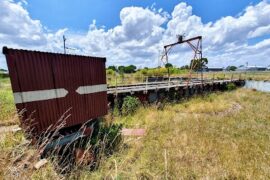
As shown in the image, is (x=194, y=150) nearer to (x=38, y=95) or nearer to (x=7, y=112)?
(x=38, y=95)

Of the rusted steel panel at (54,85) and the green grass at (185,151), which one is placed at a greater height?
the rusted steel panel at (54,85)

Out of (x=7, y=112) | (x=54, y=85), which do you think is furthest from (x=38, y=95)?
(x=7, y=112)

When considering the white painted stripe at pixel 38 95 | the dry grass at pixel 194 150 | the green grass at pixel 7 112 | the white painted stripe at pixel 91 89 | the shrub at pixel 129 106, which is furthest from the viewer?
the shrub at pixel 129 106

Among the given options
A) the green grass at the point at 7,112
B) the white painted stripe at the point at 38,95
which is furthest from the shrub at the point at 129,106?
the green grass at the point at 7,112

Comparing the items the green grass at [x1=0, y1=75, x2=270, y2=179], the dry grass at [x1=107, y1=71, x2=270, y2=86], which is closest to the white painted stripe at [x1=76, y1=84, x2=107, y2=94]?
the green grass at [x1=0, y1=75, x2=270, y2=179]

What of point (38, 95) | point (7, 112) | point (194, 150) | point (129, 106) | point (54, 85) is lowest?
point (194, 150)

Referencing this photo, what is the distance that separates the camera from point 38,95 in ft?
15.9

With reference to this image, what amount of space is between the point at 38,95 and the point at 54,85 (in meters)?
0.54

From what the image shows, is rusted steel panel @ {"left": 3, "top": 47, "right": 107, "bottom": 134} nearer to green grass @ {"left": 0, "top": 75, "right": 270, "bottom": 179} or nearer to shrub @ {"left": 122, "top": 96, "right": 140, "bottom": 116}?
green grass @ {"left": 0, "top": 75, "right": 270, "bottom": 179}

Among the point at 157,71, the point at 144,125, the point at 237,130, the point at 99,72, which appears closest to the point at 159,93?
the point at 144,125

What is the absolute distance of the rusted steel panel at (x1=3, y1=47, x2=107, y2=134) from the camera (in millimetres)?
4531

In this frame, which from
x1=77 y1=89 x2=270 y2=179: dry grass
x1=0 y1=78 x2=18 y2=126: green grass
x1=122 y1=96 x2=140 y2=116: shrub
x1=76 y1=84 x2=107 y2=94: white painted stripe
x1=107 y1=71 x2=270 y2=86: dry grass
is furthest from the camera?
x1=107 y1=71 x2=270 y2=86: dry grass

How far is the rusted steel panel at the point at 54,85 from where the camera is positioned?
178 inches

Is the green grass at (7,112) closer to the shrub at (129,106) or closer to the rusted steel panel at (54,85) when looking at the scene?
the rusted steel panel at (54,85)
